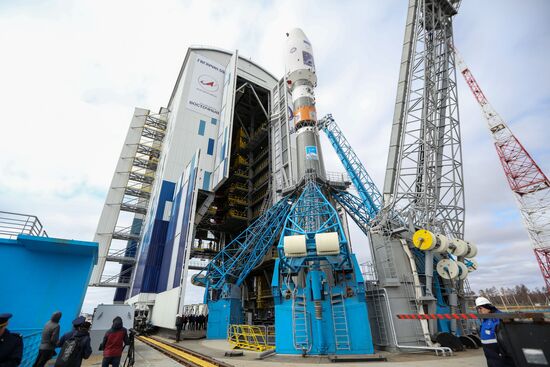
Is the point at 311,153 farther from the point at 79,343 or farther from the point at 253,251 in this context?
the point at 79,343

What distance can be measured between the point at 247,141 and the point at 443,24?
986 inches

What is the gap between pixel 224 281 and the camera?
22000 mm

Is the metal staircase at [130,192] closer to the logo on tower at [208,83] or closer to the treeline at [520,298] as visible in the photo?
the logo on tower at [208,83]

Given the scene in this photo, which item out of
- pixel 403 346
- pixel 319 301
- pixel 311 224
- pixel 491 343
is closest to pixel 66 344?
pixel 491 343

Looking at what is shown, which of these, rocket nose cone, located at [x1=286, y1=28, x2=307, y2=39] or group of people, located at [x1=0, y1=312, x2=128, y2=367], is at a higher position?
rocket nose cone, located at [x1=286, y1=28, x2=307, y2=39]

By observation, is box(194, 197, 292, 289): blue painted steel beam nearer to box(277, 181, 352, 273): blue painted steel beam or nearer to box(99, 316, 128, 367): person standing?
box(277, 181, 352, 273): blue painted steel beam

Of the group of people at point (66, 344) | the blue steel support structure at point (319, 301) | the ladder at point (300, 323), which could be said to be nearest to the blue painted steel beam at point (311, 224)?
the blue steel support structure at point (319, 301)

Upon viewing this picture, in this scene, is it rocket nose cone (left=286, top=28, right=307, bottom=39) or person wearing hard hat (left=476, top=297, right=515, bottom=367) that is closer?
person wearing hard hat (left=476, top=297, right=515, bottom=367)

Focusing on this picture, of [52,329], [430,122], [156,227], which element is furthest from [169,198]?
[430,122]

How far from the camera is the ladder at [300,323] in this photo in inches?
458

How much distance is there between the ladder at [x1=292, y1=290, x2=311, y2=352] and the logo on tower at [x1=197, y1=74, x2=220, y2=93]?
26940mm

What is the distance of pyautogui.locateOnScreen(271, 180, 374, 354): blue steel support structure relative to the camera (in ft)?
38.0

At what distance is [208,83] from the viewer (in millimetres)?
31953

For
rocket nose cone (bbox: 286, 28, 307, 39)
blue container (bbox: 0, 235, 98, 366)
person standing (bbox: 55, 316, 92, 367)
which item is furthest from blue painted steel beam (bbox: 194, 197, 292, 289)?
person standing (bbox: 55, 316, 92, 367)
